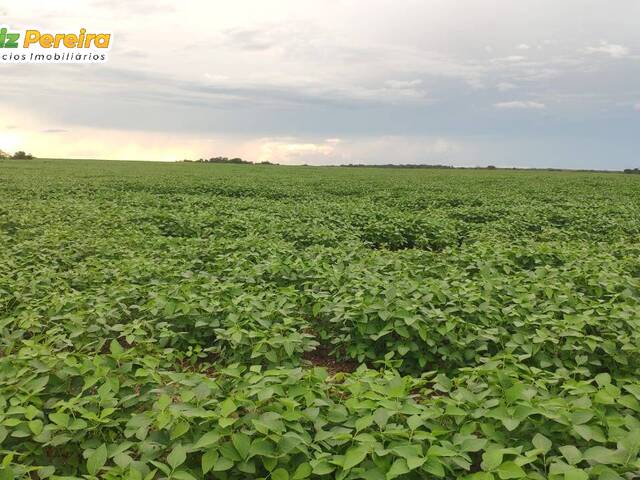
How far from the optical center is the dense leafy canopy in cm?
226

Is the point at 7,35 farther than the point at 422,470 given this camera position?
Yes

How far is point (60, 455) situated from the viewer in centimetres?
272

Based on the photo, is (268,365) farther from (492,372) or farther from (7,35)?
(7,35)

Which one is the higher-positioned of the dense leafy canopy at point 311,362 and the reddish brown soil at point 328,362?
the dense leafy canopy at point 311,362

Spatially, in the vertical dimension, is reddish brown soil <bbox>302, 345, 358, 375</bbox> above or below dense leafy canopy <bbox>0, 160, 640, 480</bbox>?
below

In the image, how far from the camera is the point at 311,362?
447cm

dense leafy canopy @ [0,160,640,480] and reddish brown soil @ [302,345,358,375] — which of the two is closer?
dense leafy canopy @ [0,160,640,480]

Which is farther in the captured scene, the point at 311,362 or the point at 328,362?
the point at 328,362

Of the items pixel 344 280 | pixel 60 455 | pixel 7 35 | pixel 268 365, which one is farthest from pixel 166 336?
pixel 7 35

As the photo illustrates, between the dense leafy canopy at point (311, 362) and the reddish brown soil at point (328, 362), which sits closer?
the dense leafy canopy at point (311, 362)

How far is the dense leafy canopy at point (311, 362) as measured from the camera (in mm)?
2264

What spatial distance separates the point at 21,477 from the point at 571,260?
691cm

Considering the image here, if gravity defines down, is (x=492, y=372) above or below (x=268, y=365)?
above

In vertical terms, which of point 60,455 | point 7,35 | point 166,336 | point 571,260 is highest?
point 7,35
